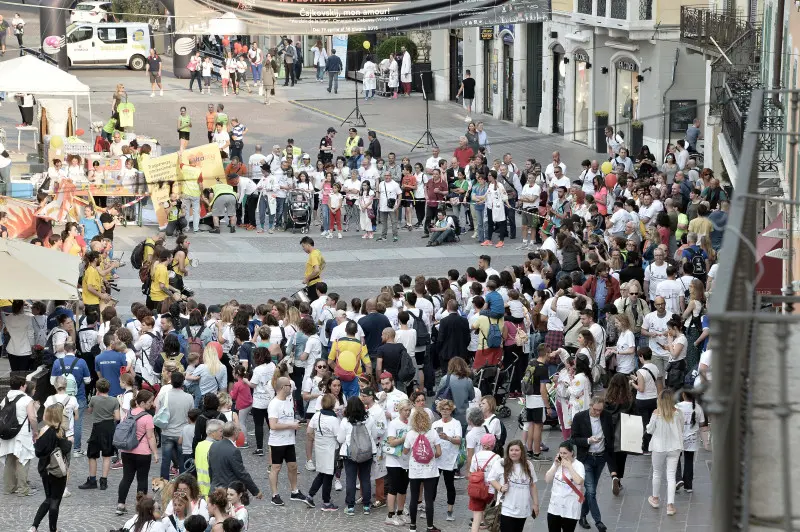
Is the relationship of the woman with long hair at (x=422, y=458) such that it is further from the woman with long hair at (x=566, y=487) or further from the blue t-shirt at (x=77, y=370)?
the blue t-shirt at (x=77, y=370)

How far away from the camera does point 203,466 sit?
1297 cm

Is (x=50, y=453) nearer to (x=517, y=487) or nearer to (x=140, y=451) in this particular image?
(x=140, y=451)

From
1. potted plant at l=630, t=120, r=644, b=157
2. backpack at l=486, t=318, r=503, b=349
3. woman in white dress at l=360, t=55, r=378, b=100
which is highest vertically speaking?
woman in white dress at l=360, t=55, r=378, b=100

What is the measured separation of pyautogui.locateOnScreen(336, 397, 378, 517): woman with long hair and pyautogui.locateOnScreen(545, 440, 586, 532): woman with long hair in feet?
7.40

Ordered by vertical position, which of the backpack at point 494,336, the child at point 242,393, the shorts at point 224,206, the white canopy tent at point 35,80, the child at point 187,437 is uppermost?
the white canopy tent at point 35,80

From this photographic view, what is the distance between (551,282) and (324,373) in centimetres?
536

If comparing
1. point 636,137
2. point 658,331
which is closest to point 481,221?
point 636,137

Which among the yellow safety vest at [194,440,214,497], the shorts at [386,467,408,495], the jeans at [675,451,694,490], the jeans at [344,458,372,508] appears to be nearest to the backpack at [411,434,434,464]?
the shorts at [386,467,408,495]

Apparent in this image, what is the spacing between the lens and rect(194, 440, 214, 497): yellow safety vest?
12.9 metres

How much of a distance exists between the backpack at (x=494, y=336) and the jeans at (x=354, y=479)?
3.26 m

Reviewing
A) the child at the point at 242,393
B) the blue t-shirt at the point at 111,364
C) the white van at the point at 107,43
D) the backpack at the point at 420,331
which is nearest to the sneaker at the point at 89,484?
the blue t-shirt at the point at 111,364

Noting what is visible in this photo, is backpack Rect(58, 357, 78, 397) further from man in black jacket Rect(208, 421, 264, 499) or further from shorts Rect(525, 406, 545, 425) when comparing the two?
shorts Rect(525, 406, 545, 425)

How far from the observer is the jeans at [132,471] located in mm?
13896

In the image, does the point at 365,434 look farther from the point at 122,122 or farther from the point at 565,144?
the point at 565,144
